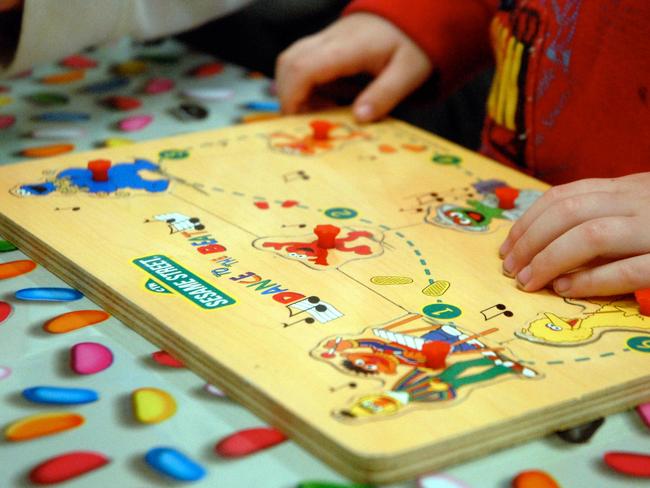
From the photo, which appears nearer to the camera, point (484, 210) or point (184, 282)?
point (184, 282)

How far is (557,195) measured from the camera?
0.54m

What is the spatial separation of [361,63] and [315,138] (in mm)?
127

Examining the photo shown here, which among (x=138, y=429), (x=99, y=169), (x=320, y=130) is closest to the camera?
(x=138, y=429)

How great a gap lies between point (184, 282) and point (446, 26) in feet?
1.52

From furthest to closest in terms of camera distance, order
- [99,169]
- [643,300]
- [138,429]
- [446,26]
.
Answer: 1. [446,26]
2. [99,169]
3. [643,300]
4. [138,429]

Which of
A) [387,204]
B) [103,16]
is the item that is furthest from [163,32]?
[387,204]

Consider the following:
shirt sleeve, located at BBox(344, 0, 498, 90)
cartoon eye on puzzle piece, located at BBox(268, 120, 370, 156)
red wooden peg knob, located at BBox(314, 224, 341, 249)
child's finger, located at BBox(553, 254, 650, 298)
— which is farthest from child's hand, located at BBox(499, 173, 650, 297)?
shirt sleeve, located at BBox(344, 0, 498, 90)

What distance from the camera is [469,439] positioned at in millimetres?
380

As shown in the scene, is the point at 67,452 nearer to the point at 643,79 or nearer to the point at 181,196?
the point at 181,196

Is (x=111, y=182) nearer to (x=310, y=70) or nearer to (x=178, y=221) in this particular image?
(x=178, y=221)

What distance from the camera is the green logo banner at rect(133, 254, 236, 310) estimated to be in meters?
0.47

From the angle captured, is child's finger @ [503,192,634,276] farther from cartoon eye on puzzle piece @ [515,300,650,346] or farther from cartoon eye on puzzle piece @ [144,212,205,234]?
cartoon eye on puzzle piece @ [144,212,205,234]

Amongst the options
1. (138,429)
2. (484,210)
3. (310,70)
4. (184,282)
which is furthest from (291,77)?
(138,429)

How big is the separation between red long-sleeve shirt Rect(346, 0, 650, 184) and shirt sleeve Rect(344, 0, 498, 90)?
0.02 metres
